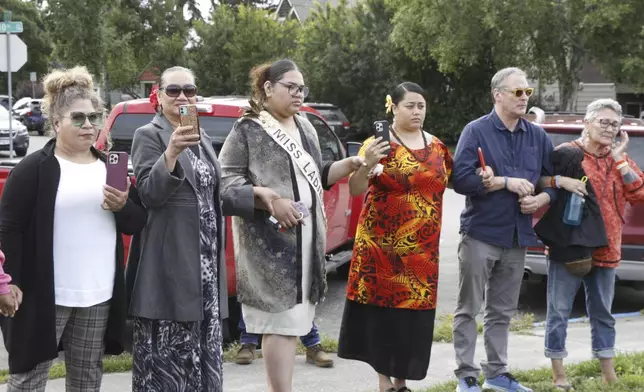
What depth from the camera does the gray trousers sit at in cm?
546

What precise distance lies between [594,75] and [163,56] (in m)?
20.3

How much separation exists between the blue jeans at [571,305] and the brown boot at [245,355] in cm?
210

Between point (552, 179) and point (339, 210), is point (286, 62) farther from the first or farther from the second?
point (339, 210)

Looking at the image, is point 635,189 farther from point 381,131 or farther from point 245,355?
point 245,355

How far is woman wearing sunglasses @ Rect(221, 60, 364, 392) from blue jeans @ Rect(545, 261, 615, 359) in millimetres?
1694

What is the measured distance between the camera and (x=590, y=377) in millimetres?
5973

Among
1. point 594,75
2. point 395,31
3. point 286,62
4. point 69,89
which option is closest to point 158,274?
point 69,89

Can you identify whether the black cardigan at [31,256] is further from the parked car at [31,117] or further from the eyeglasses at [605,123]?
the parked car at [31,117]

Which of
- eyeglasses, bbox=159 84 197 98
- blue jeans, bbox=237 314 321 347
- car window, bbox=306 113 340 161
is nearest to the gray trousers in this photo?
blue jeans, bbox=237 314 321 347

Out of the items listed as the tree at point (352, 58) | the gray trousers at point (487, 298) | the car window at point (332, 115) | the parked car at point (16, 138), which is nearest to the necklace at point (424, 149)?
the gray trousers at point (487, 298)

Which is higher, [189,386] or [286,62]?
[286,62]

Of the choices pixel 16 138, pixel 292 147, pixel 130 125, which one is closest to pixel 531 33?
pixel 16 138

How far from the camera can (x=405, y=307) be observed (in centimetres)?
520

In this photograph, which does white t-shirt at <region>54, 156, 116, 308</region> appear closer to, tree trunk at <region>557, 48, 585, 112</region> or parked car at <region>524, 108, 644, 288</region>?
parked car at <region>524, 108, 644, 288</region>
